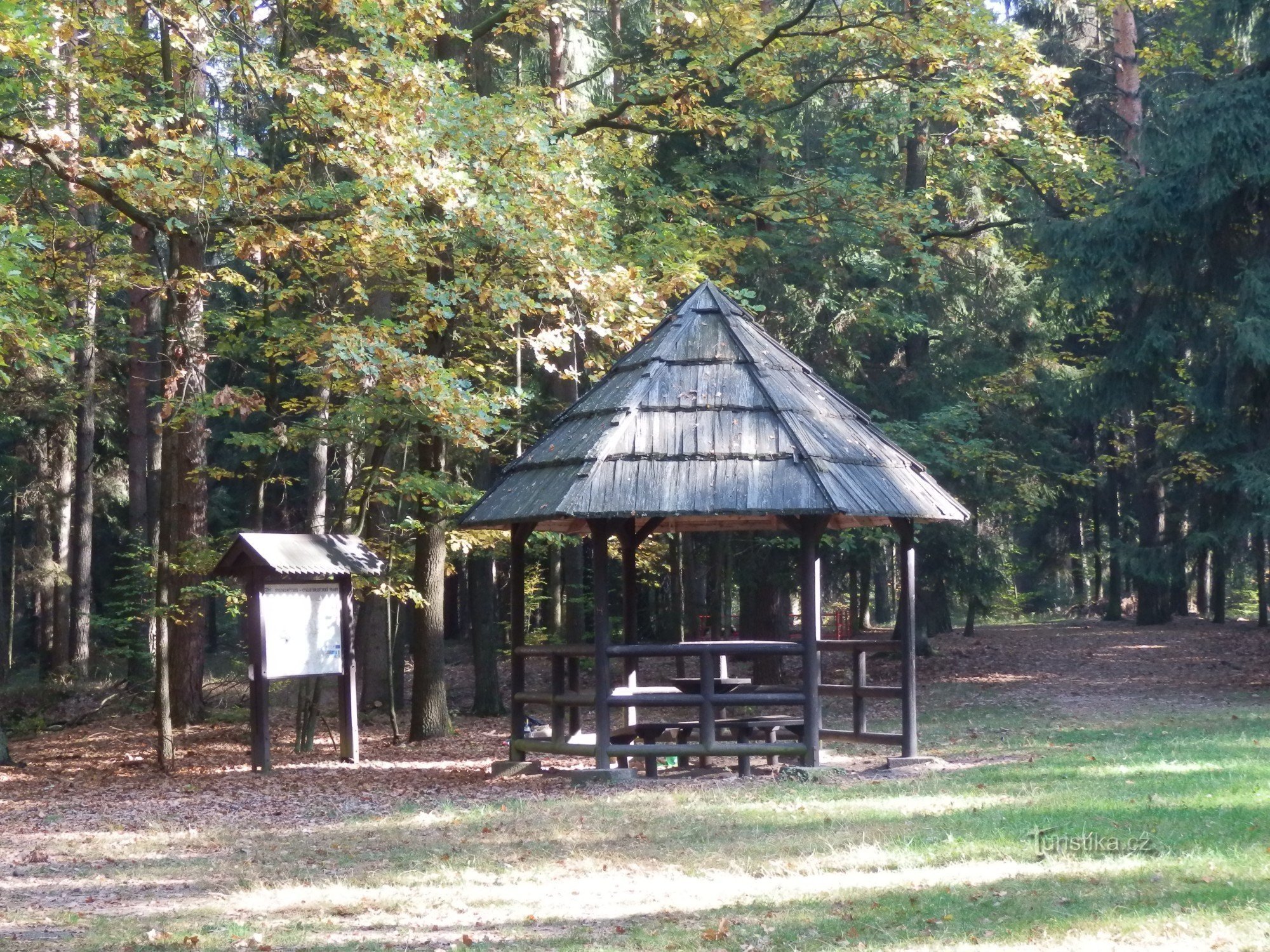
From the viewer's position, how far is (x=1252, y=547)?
27.0 meters

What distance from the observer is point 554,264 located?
14117 millimetres

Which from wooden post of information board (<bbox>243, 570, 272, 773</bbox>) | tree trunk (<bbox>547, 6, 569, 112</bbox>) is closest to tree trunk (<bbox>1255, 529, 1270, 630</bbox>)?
tree trunk (<bbox>547, 6, 569, 112</bbox>)

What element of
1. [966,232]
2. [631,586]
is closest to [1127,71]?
[966,232]

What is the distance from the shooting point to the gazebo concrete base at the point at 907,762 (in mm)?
12414

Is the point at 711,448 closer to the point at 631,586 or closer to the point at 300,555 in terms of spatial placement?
the point at 631,586

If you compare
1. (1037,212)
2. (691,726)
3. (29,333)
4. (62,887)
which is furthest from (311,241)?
(1037,212)

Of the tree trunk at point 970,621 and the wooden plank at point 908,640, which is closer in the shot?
the wooden plank at point 908,640

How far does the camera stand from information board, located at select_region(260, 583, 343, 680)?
1373 centimetres

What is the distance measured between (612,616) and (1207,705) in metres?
15.8

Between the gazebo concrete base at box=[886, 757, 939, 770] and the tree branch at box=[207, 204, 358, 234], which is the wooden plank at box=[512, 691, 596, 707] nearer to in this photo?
the gazebo concrete base at box=[886, 757, 939, 770]

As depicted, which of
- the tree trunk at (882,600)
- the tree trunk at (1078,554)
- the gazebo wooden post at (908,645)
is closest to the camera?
the gazebo wooden post at (908,645)

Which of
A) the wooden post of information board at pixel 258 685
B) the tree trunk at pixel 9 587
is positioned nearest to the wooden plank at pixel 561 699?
the wooden post of information board at pixel 258 685

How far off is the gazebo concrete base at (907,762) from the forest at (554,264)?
546 centimetres

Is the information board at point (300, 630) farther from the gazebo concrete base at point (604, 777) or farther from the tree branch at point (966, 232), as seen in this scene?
the tree branch at point (966, 232)
